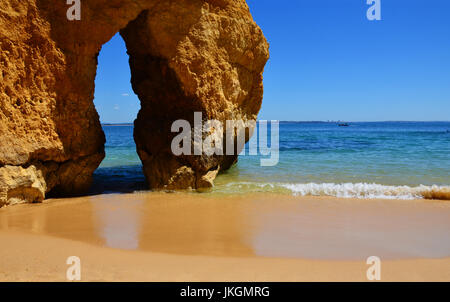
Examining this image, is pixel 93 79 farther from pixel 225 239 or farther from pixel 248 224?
pixel 225 239

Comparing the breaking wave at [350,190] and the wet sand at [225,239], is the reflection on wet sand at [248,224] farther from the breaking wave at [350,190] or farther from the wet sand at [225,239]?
the breaking wave at [350,190]

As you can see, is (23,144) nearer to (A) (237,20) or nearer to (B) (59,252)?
(B) (59,252)

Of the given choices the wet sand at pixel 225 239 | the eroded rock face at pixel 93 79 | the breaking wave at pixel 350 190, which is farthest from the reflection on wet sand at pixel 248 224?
the eroded rock face at pixel 93 79

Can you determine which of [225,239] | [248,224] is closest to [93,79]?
[248,224]

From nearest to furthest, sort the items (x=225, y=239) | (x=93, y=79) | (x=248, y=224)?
1. (x=225, y=239)
2. (x=248, y=224)
3. (x=93, y=79)

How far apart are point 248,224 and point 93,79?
4492 millimetres

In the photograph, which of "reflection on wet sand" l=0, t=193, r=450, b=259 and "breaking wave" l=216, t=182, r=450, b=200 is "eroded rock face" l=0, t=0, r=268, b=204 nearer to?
"reflection on wet sand" l=0, t=193, r=450, b=259

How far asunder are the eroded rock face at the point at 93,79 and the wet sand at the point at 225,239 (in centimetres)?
92

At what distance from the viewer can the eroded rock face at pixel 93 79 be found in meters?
5.90

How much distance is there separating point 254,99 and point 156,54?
361 centimetres

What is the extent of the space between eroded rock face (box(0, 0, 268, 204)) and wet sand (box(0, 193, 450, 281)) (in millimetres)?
915

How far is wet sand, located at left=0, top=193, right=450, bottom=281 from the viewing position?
3.35 metres

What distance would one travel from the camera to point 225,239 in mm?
4461

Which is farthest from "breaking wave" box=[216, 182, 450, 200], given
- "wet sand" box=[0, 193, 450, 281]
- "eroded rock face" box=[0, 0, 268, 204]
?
"eroded rock face" box=[0, 0, 268, 204]
